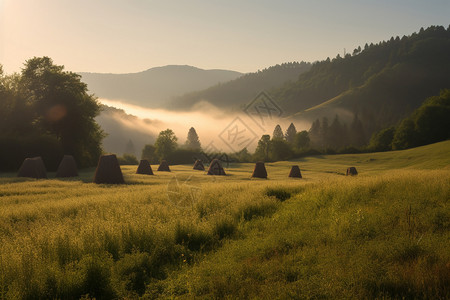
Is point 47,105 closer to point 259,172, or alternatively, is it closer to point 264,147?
point 259,172

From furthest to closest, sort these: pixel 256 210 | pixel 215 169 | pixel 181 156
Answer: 1. pixel 181 156
2. pixel 215 169
3. pixel 256 210

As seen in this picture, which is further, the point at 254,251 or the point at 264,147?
the point at 264,147

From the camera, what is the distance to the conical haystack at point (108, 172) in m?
23.1

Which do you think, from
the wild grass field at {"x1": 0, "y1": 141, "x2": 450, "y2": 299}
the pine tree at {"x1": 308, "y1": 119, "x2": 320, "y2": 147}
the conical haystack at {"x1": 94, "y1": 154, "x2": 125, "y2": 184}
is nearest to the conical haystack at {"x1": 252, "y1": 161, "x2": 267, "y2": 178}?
the conical haystack at {"x1": 94, "y1": 154, "x2": 125, "y2": 184}

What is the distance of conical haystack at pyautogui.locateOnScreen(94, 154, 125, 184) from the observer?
23.1 metres

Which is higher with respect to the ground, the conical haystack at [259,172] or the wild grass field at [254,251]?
the wild grass field at [254,251]

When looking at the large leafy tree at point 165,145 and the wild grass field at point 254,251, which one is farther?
the large leafy tree at point 165,145

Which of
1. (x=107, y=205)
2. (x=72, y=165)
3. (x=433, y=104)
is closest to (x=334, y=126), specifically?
(x=433, y=104)

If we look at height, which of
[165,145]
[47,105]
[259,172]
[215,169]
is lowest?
[259,172]

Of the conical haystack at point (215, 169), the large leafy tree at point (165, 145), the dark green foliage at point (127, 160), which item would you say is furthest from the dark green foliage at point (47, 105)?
the large leafy tree at point (165, 145)

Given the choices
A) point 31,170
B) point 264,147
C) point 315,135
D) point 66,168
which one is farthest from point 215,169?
point 315,135

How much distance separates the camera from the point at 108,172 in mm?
23172

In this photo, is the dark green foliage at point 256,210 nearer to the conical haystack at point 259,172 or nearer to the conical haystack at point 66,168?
the conical haystack at point 259,172

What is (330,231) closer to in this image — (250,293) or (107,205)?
(250,293)
